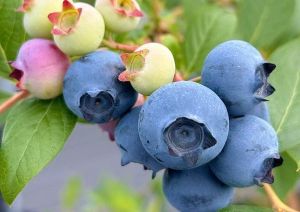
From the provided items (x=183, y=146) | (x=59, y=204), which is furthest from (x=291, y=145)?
(x=59, y=204)

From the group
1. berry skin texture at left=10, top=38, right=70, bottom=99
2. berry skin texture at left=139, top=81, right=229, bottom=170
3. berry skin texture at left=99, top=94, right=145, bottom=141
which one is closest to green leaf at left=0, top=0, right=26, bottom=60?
berry skin texture at left=10, top=38, right=70, bottom=99

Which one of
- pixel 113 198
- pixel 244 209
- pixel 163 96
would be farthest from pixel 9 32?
pixel 113 198

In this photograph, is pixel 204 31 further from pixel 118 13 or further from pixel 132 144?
pixel 132 144

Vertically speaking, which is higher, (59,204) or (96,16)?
(96,16)

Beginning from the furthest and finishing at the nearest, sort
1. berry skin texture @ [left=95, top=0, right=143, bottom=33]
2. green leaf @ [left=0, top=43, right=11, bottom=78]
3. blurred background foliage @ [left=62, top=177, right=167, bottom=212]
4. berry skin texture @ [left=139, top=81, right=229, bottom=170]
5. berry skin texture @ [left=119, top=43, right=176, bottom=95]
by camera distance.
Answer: blurred background foliage @ [left=62, top=177, right=167, bottom=212] → green leaf @ [left=0, top=43, right=11, bottom=78] → berry skin texture @ [left=95, top=0, right=143, bottom=33] → berry skin texture @ [left=119, top=43, right=176, bottom=95] → berry skin texture @ [left=139, top=81, right=229, bottom=170]

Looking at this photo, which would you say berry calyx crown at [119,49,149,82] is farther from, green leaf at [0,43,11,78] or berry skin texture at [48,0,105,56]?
green leaf at [0,43,11,78]

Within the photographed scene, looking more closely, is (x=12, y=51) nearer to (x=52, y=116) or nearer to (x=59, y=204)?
(x=52, y=116)
